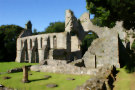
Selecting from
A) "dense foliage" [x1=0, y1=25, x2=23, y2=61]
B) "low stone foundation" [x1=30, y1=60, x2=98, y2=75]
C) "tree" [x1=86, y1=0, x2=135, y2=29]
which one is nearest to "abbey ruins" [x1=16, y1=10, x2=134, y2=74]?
"low stone foundation" [x1=30, y1=60, x2=98, y2=75]

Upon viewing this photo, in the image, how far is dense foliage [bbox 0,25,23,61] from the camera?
3752cm

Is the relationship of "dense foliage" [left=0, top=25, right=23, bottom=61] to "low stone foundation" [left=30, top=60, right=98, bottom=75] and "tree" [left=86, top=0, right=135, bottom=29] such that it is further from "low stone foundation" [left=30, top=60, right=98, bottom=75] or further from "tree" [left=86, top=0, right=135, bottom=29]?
"tree" [left=86, top=0, right=135, bottom=29]

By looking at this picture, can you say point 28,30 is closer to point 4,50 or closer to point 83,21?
point 4,50

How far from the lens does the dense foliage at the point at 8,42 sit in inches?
1477

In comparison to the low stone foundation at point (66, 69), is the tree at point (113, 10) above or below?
above

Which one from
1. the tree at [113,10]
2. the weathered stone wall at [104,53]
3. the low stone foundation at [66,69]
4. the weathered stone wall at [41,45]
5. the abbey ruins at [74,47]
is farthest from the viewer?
the weathered stone wall at [41,45]

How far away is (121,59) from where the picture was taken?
1544 cm

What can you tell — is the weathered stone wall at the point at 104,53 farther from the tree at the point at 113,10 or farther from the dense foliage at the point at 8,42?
the dense foliage at the point at 8,42

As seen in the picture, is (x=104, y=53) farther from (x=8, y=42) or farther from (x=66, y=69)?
(x=8, y=42)

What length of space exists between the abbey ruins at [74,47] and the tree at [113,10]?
173 inches

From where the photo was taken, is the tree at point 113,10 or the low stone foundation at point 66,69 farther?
the low stone foundation at point 66,69

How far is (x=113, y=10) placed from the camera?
33.5 ft

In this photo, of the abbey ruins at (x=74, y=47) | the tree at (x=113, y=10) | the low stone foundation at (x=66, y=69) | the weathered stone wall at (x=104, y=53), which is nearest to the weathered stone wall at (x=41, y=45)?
the abbey ruins at (x=74, y=47)

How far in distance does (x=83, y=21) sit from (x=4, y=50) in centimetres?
2338
